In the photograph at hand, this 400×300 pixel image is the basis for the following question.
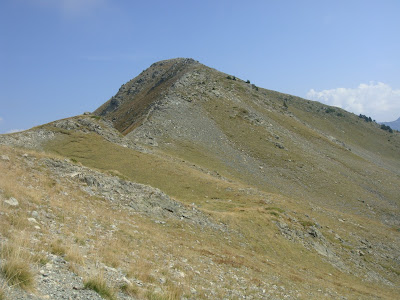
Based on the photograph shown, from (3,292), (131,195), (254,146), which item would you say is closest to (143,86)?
(254,146)

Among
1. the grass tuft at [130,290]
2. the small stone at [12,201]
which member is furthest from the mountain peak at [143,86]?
the grass tuft at [130,290]

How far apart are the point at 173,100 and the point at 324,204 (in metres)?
56.8

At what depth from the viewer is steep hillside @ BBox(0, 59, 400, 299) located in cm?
1416

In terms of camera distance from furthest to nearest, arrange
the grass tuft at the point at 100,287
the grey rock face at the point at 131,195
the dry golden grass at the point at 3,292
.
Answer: the grey rock face at the point at 131,195, the grass tuft at the point at 100,287, the dry golden grass at the point at 3,292

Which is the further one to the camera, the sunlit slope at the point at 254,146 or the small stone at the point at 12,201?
the sunlit slope at the point at 254,146

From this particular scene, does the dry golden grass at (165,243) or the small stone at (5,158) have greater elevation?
the small stone at (5,158)

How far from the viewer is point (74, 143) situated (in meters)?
57.3

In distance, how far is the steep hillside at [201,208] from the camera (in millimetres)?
14164

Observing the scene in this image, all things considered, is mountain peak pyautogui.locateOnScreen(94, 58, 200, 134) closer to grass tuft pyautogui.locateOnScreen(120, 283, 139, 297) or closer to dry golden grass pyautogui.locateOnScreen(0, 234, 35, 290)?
grass tuft pyautogui.locateOnScreen(120, 283, 139, 297)

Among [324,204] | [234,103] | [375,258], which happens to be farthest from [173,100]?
[375,258]

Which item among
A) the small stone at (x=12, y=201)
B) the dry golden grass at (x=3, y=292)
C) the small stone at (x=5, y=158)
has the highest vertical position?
the small stone at (x=5, y=158)

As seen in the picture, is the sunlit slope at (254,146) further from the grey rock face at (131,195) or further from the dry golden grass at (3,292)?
the dry golden grass at (3,292)

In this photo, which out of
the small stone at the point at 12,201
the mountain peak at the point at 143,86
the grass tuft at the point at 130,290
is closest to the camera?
the grass tuft at the point at 130,290

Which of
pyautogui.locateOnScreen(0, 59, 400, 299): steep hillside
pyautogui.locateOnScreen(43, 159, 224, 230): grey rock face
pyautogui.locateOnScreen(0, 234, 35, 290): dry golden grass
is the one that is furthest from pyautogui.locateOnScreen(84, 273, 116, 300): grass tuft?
pyautogui.locateOnScreen(43, 159, 224, 230): grey rock face
